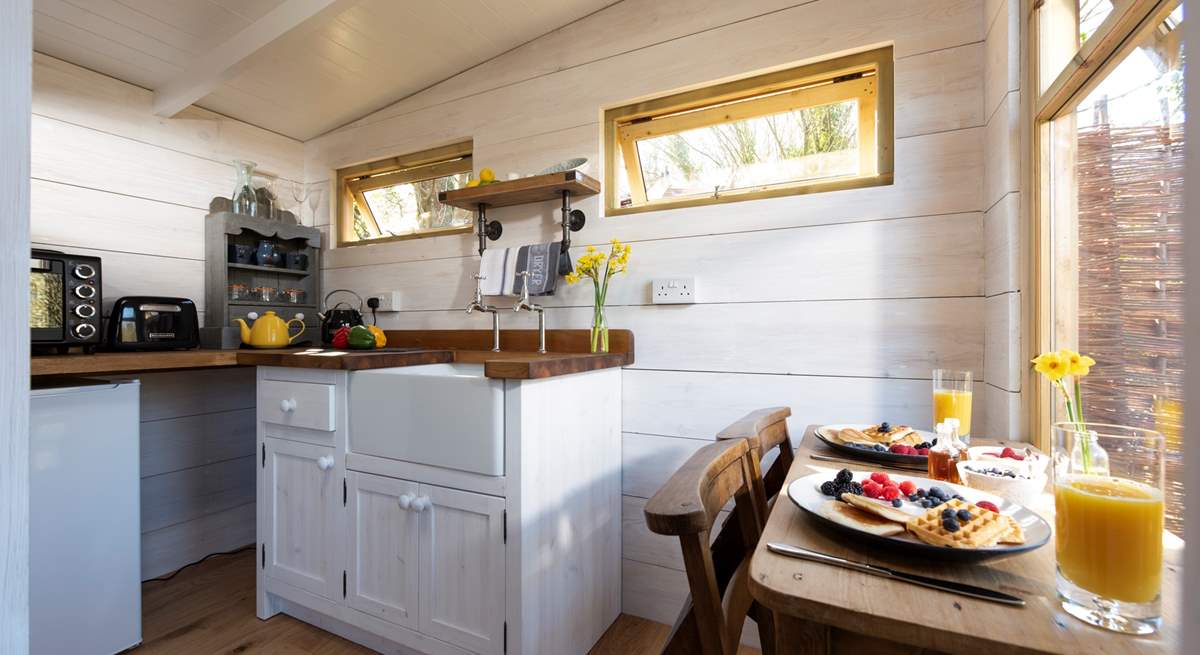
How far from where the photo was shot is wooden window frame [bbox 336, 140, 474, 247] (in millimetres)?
2555

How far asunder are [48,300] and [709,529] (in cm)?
221

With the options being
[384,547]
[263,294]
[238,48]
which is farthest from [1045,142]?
[263,294]

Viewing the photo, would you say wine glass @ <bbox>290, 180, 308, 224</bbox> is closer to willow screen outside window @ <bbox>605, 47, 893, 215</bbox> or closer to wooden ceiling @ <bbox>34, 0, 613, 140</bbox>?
wooden ceiling @ <bbox>34, 0, 613, 140</bbox>

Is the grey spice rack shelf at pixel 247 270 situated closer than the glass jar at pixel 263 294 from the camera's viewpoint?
Yes

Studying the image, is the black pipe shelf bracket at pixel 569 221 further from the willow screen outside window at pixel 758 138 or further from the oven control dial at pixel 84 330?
the oven control dial at pixel 84 330

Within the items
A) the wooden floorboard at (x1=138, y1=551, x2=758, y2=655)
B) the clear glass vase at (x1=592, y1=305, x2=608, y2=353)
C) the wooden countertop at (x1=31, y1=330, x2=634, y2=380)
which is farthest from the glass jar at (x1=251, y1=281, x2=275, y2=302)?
the clear glass vase at (x1=592, y1=305, x2=608, y2=353)

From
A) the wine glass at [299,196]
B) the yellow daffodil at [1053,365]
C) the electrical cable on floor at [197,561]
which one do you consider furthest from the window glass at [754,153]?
the electrical cable on floor at [197,561]

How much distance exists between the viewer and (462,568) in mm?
1543

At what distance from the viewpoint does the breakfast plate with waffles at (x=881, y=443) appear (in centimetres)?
108

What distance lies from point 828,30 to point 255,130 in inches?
107

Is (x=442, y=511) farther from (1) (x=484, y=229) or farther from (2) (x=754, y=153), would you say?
(2) (x=754, y=153)

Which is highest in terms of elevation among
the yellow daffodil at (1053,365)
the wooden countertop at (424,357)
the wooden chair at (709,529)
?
the yellow daffodil at (1053,365)

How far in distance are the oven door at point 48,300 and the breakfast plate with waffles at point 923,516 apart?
7.34ft

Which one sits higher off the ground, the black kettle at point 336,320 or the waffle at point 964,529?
the black kettle at point 336,320
